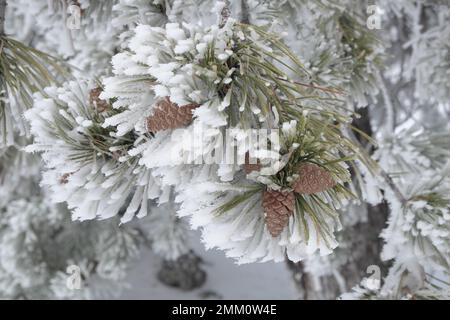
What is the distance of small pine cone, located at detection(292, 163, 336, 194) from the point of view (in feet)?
2.00

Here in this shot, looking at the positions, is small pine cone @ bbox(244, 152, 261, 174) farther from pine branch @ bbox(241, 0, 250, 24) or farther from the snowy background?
the snowy background

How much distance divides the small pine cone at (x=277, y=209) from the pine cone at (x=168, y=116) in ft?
0.48

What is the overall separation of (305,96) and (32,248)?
3.69 m

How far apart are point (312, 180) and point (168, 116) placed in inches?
7.8

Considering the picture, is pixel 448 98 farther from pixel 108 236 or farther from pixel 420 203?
pixel 108 236

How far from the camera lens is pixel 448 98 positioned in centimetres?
166

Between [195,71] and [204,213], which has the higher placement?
[195,71]

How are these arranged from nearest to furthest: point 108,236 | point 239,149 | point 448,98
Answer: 1. point 239,149
2. point 448,98
3. point 108,236

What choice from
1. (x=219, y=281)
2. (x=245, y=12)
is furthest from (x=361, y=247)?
(x=219, y=281)

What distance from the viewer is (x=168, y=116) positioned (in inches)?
23.5

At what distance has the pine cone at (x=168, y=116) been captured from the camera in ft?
1.96

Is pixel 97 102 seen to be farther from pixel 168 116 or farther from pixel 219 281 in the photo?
pixel 219 281
